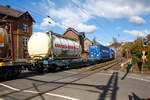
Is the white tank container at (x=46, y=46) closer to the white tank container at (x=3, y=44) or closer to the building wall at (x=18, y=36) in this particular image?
the white tank container at (x=3, y=44)

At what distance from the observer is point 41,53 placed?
1151cm

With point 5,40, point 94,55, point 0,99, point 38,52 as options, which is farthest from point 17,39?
point 0,99

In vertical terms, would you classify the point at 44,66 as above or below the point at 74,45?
below

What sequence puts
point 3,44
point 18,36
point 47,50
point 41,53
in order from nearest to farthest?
point 3,44, point 47,50, point 41,53, point 18,36

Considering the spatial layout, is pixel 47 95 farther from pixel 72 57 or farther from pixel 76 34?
pixel 76 34

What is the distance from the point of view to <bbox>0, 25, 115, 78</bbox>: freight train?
27.0ft

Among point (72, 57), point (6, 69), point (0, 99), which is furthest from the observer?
point (72, 57)

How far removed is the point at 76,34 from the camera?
1871 inches

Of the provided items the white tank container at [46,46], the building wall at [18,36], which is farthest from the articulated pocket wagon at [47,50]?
the building wall at [18,36]

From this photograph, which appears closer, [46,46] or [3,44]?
[3,44]

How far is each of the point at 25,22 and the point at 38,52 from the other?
74.1 feet

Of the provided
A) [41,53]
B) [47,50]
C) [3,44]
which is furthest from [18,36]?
[3,44]

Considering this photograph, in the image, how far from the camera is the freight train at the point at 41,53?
8227 millimetres

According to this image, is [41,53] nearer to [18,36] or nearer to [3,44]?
[3,44]
